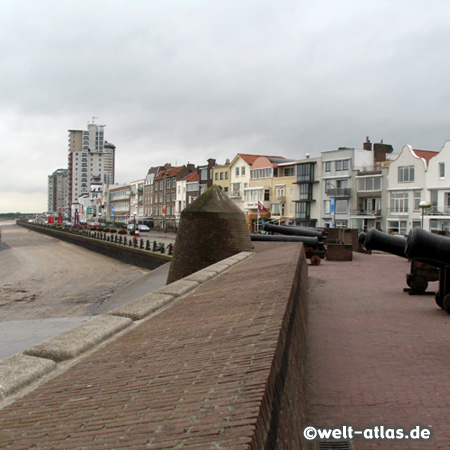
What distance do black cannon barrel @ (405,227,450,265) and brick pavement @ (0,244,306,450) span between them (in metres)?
5.50

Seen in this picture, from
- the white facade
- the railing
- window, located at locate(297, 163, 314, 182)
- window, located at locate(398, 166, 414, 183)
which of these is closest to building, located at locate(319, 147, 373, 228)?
the railing

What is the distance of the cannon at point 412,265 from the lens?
477 inches

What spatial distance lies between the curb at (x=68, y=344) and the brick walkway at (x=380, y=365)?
2276mm

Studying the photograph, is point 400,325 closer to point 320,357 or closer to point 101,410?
point 320,357

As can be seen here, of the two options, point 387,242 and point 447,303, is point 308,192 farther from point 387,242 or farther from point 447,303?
point 447,303

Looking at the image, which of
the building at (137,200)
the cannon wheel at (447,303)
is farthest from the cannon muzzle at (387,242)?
the building at (137,200)

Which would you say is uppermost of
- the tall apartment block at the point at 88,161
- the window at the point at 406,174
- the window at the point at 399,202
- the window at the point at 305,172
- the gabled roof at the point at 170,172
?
the tall apartment block at the point at 88,161

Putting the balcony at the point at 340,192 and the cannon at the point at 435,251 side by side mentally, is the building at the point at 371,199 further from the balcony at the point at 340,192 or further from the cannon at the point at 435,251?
the cannon at the point at 435,251

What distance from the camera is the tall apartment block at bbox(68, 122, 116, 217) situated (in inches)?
7451

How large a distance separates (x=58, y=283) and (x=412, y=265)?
25.1 meters

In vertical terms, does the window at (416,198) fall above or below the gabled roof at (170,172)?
below

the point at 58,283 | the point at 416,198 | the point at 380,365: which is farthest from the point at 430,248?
the point at 416,198

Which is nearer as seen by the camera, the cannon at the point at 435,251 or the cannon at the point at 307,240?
the cannon at the point at 435,251

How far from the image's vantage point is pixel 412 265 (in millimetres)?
12492
